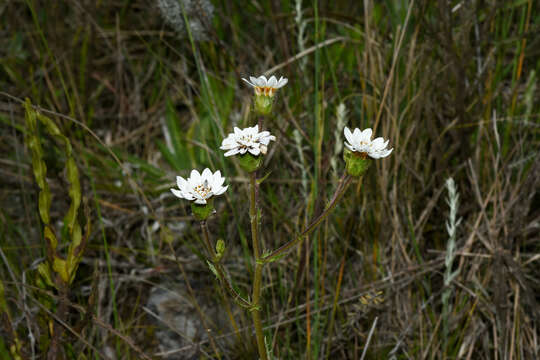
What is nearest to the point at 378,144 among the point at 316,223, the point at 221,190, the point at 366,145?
the point at 366,145

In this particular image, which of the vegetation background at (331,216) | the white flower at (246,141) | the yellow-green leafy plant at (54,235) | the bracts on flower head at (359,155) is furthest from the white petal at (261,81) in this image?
the yellow-green leafy plant at (54,235)

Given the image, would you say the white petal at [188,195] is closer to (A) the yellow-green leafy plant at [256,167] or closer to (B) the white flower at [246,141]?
(A) the yellow-green leafy plant at [256,167]

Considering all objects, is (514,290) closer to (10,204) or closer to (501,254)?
(501,254)

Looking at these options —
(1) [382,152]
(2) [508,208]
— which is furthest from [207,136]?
(1) [382,152]

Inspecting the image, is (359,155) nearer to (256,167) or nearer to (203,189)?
(256,167)

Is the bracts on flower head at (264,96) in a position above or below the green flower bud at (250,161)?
above

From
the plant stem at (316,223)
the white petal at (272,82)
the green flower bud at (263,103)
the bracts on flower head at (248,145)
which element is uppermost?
the white petal at (272,82)
